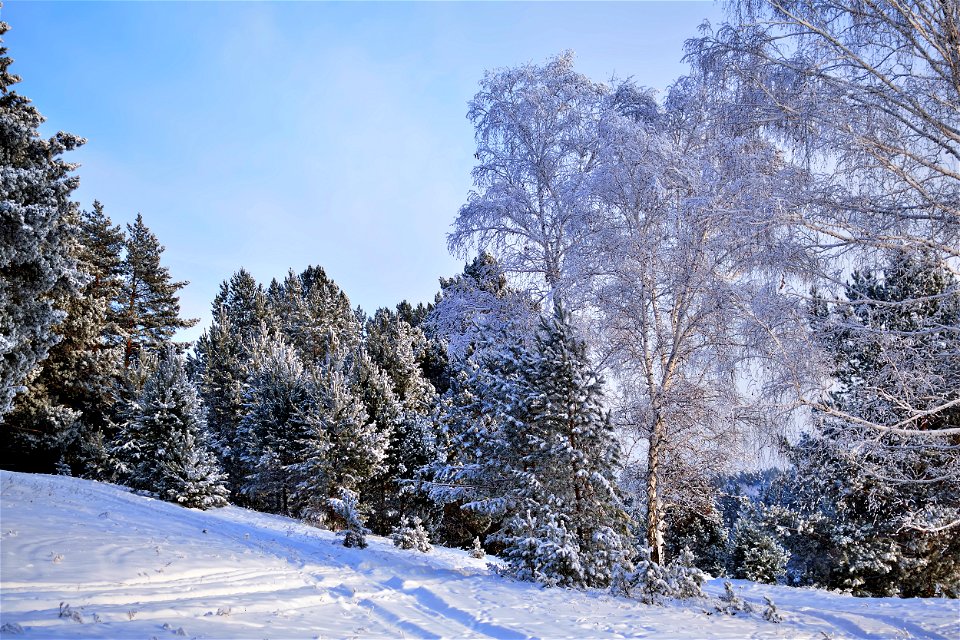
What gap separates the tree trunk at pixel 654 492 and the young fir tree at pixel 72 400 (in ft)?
69.2

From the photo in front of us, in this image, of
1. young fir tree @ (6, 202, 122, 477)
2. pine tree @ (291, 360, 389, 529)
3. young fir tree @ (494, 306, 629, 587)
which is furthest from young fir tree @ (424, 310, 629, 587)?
young fir tree @ (6, 202, 122, 477)

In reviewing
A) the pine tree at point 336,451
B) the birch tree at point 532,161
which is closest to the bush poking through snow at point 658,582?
the birch tree at point 532,161

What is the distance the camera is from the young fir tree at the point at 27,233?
10547 millimetres

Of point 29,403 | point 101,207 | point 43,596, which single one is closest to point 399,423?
point 29,403

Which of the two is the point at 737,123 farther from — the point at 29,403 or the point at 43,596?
the point at 29,403

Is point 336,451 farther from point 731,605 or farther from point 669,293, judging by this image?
point 731,605

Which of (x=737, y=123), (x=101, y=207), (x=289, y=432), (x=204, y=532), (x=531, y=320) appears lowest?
(x=204, y=532)

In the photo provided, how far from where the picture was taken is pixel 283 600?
593cm

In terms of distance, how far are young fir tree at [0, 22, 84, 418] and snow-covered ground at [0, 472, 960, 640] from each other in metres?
3.20

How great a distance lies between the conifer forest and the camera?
5336 millimetres

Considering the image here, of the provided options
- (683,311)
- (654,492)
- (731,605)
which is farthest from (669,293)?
(731,605)

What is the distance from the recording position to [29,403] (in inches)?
757

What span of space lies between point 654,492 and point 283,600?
5716mm

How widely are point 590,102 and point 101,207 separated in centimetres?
2700
